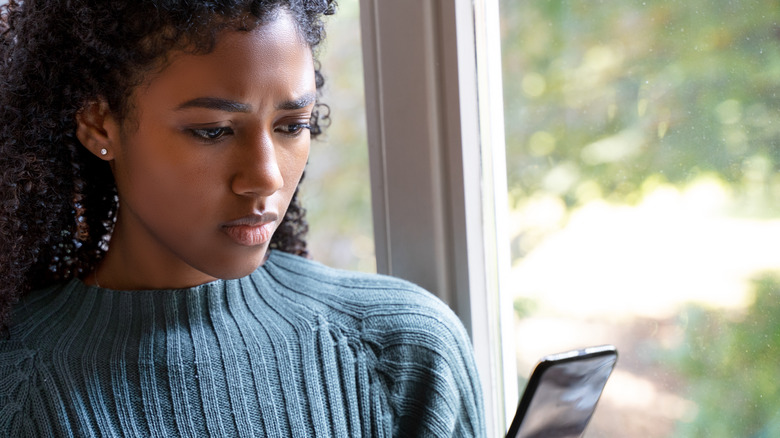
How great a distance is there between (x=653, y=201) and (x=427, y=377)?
0.33 m

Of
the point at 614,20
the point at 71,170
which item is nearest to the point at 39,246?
the point at 71,170

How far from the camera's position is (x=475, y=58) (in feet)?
3.20

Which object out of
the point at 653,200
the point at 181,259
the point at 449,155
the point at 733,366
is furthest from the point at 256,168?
the point at 733,366

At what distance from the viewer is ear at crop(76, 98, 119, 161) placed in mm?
835

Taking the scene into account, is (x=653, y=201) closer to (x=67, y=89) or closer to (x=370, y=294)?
(x=370, y=294)

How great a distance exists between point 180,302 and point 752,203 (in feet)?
2.09

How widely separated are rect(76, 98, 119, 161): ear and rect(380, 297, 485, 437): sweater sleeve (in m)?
0.39

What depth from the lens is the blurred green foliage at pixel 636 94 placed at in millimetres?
688

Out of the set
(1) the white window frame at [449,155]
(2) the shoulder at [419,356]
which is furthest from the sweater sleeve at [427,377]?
(1) the white window frame at [449,155]

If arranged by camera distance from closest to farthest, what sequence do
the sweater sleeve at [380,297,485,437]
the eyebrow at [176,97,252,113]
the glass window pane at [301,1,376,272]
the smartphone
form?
the smartphone, the eyebrow at [176,97,252,113], the sweater sleeve at [380,297,485,437], the glass window pane at [301,1,376,272]

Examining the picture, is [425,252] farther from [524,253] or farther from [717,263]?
[717,263]

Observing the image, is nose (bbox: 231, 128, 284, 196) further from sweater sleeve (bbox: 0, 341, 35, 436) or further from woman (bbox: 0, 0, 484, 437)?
sweater sleeve (bbox: 0, 341, 35, 436)

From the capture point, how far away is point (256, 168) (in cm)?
78

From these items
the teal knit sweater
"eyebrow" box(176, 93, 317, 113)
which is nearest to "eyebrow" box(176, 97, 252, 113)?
"eyebrow" box(176, 93, 317, 113)
